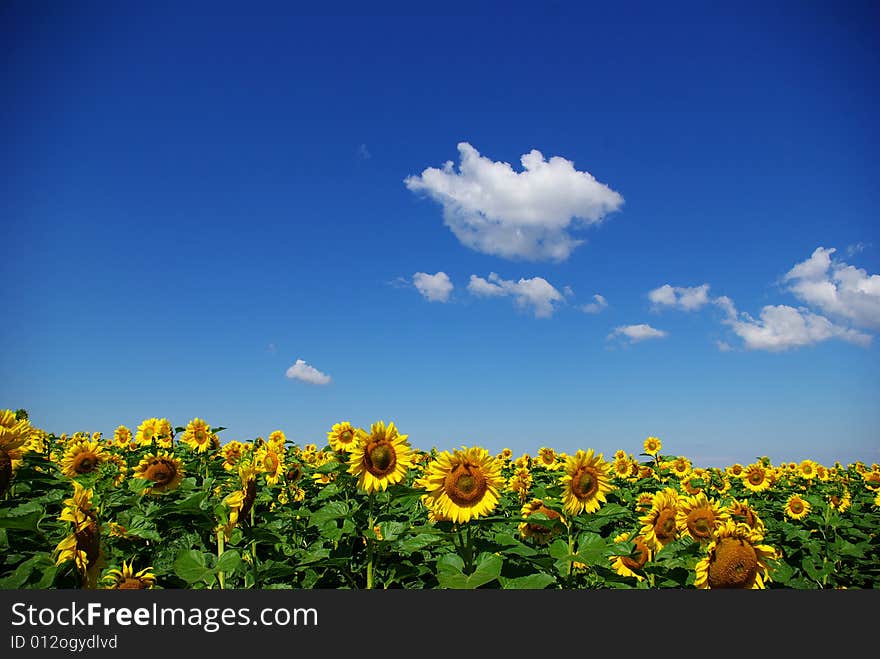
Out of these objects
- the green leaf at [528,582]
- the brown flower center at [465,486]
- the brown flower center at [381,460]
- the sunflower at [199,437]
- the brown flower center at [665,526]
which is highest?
the sunflower at [199,437]

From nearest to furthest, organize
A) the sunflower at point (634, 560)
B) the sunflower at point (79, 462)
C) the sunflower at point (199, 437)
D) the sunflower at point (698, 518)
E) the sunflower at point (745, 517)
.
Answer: the sunflower at point (745, 517) < the sunflower at point (698, 518) < the sunflower at point (634, 560) < the sunflower at point (79, 462) < the sunflower at point (199, 437)

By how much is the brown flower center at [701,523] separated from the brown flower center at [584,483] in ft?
3.37

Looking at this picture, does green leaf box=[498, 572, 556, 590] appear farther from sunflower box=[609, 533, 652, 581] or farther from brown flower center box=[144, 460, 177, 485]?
brown flower center box=[144, 460, 177, 485]

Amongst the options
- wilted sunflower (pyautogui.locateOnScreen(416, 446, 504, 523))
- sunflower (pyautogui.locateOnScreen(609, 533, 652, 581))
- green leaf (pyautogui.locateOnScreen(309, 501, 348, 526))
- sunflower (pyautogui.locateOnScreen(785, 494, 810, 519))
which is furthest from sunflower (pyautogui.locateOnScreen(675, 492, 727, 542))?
sunflower (pyautogui.locateOnScreen(785, 494, 810, 519))

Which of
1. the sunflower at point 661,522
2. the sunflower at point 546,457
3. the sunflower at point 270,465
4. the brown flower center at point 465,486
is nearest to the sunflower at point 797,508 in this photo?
the sunflower at point 546,457

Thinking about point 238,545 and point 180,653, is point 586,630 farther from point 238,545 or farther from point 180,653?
point 238,545

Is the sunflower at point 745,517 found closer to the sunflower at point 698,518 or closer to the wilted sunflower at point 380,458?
the sunflower at point 698,518

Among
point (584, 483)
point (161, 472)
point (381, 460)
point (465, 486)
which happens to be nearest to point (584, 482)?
point (584, 483)

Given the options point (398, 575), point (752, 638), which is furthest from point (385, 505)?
point (752, 638)

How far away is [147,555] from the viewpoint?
239 inches

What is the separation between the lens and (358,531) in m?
6.07

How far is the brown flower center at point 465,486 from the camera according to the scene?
526 centimetres

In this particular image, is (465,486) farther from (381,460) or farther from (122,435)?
(122,435)

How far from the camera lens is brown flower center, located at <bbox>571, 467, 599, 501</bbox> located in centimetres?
581
